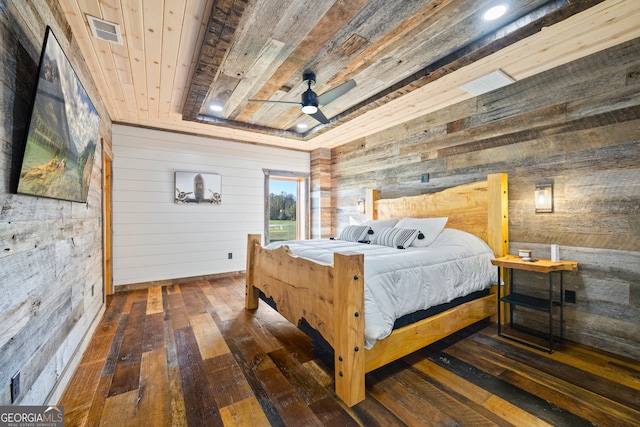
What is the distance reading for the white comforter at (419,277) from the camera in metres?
1.89

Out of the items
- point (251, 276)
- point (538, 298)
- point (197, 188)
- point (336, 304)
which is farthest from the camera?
point (197, 188)

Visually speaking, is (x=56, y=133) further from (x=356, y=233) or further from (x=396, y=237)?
(x=356, y=233)

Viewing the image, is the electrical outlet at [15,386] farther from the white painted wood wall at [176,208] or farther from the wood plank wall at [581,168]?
the wood plank wall at [581,168]

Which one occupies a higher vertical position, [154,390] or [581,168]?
[581,168]

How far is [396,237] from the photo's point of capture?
3174 millimetres

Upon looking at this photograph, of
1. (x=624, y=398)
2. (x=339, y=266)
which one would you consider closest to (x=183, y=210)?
(x=339, y=266)

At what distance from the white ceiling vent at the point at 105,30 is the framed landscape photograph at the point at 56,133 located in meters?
0.53

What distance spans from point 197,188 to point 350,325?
4.03m

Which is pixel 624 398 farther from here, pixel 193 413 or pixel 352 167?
pixel 352 167

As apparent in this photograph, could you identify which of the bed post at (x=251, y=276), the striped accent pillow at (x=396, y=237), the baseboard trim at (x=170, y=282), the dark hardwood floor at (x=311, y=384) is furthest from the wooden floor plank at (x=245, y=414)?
the baseboard trim at (x=170, y=282)

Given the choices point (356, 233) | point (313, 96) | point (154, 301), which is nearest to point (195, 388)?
point (154, 301)

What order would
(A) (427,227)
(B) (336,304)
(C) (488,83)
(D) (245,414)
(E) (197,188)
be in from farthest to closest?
(E) (197,188) < (A) (427,227) < (C) (488,83) < (B) (336,304) < (D) (245,414)

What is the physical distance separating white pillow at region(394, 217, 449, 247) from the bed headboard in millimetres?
213

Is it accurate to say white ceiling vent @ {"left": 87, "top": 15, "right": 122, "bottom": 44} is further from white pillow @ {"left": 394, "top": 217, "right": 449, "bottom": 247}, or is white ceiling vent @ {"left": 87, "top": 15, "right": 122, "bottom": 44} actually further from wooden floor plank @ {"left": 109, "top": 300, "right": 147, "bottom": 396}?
white pillow @ {"left": 394, "top": 217, "right": 449, "bottom": 247}
